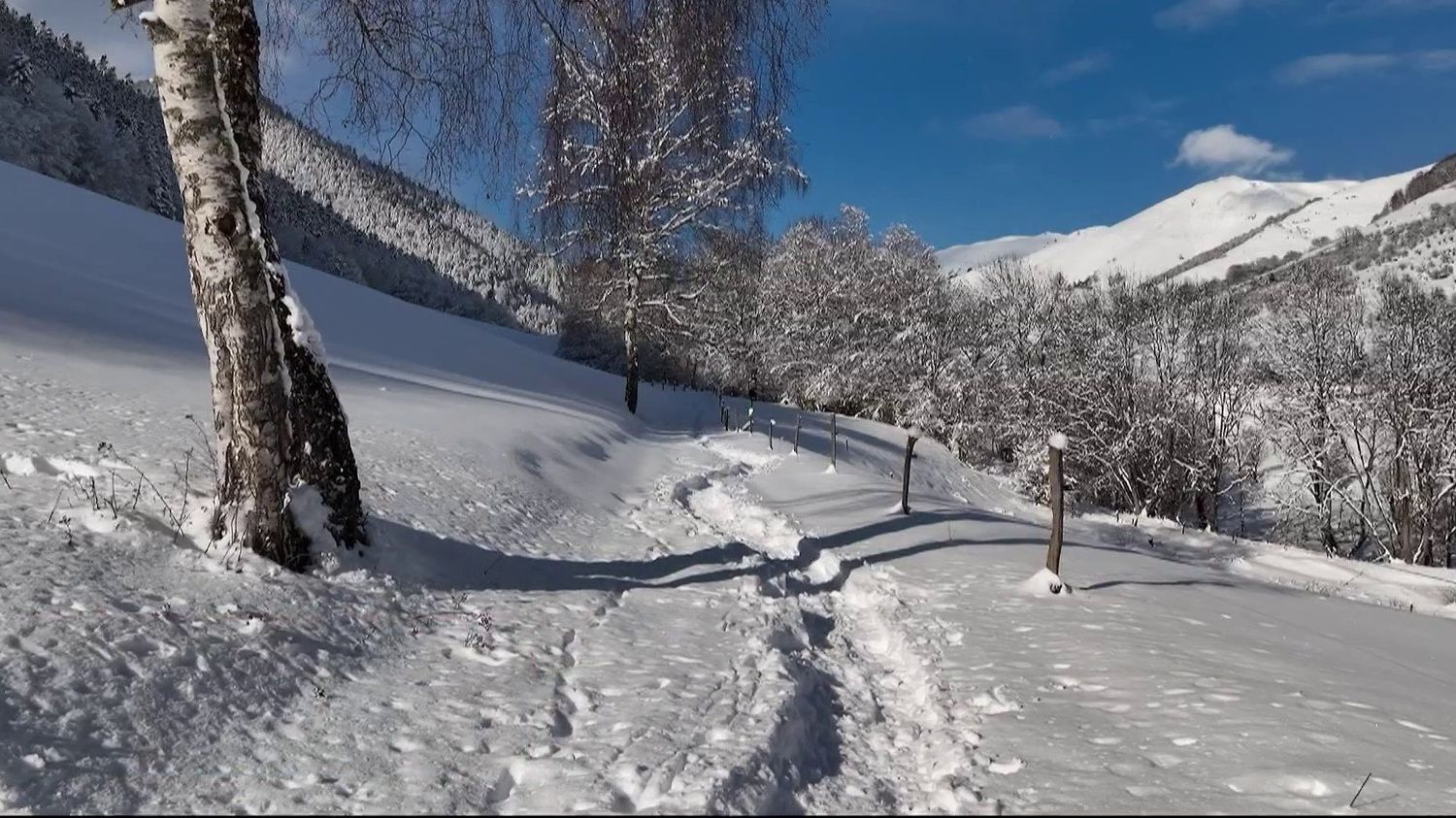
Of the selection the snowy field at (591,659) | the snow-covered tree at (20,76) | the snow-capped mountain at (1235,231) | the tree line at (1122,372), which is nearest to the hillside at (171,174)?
the snow-covered tree at (20,76)

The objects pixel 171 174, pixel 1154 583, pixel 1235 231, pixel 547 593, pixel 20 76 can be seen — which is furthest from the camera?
pixel 1235 231

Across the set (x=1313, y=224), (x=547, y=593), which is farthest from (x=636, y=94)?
(x=1313, y=224)

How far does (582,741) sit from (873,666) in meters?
2.35

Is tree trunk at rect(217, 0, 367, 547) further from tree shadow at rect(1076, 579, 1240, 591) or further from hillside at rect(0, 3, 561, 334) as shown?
tree shadow at rect(1076, 579, 1240, 591)

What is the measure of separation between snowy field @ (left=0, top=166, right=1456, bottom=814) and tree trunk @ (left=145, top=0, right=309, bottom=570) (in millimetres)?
354

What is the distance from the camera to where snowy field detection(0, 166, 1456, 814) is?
8.93ft

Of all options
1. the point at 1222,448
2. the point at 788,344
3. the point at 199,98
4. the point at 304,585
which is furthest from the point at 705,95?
the point at 788,344

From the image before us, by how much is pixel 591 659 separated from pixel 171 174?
7729cm

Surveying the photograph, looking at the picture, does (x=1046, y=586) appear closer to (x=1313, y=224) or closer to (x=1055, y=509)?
(x=1055, y=509)

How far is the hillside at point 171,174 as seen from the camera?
5465mm

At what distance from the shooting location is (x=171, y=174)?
62.3m

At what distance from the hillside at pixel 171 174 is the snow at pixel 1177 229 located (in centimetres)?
7709

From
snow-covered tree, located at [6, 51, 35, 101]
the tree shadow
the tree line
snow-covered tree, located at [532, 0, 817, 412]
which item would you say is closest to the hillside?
snow-covered tree, located at [6, 51, 35, 101]

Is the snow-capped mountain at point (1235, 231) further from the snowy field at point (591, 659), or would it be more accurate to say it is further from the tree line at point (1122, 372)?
the snowy field at point (591, 659)
